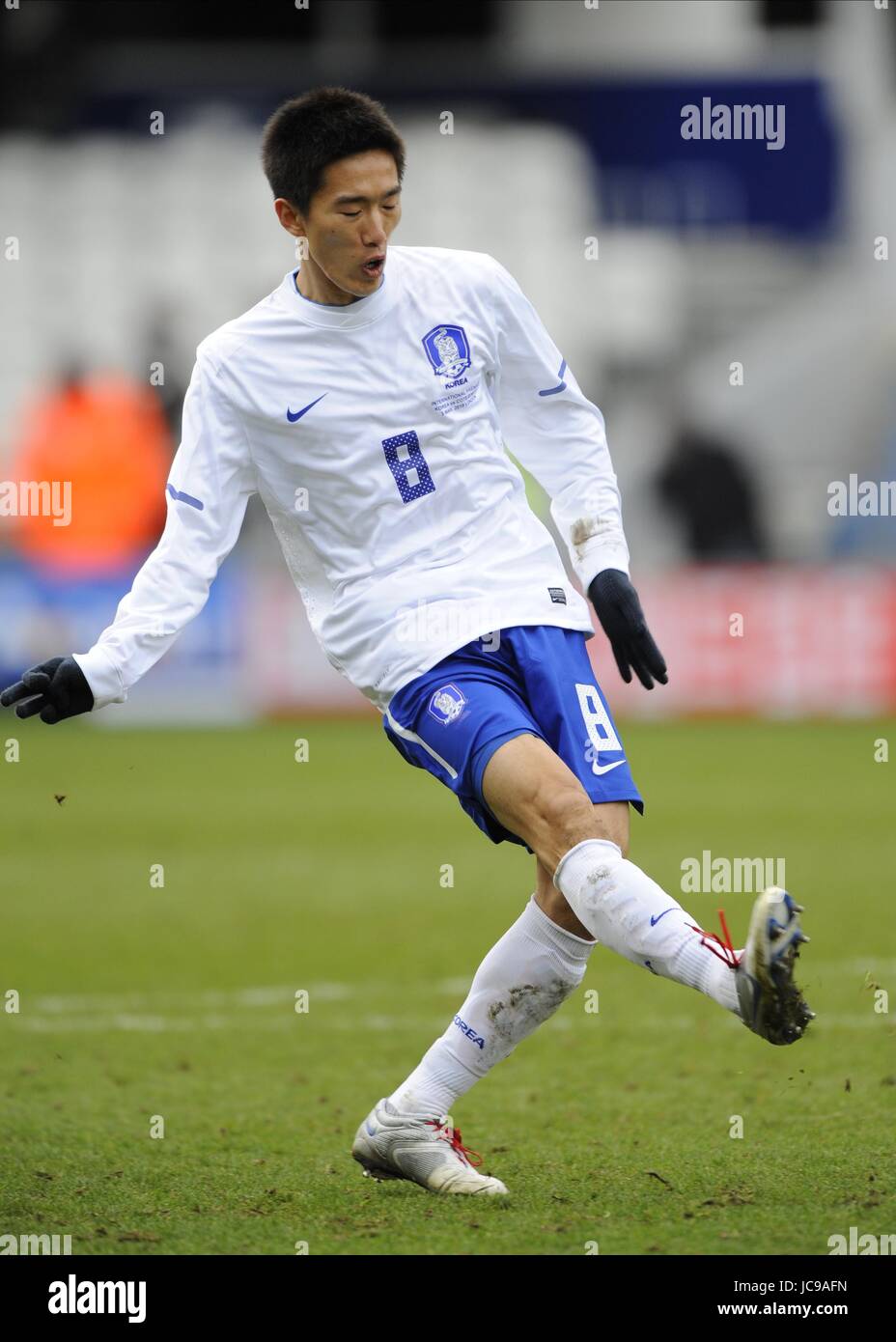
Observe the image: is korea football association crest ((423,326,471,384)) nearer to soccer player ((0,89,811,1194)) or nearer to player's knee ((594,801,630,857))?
soccer player ((0,89,811,1194))

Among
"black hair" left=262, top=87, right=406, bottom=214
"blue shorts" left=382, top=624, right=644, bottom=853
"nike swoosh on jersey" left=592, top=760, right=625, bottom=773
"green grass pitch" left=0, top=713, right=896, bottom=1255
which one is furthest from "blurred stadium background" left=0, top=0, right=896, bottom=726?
"nike swoosh on jersey" left=592, top=760, right=625, bottom=773

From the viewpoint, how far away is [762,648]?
17750mm

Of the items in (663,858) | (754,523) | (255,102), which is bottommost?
(663,858)

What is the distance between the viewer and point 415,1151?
5.00 metres

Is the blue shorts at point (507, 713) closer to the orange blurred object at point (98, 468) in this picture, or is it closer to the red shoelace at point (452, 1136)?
the red shoelace at point (452, 1136)

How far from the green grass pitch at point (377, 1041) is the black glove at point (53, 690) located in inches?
44.7

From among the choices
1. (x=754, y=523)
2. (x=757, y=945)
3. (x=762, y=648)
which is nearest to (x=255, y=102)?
(x=754, y=523)

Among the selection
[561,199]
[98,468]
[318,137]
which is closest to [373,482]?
[318,137]

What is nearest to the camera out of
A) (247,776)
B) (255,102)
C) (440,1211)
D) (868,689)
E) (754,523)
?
(440,1211)

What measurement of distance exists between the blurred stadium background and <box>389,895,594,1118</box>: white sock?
16.3m

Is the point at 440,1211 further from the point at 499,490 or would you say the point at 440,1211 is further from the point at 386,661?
the point at 499,490

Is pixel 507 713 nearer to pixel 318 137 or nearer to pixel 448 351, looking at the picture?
pixel 448 351

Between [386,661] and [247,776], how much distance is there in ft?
33.0

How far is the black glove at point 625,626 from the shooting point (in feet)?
15.9
